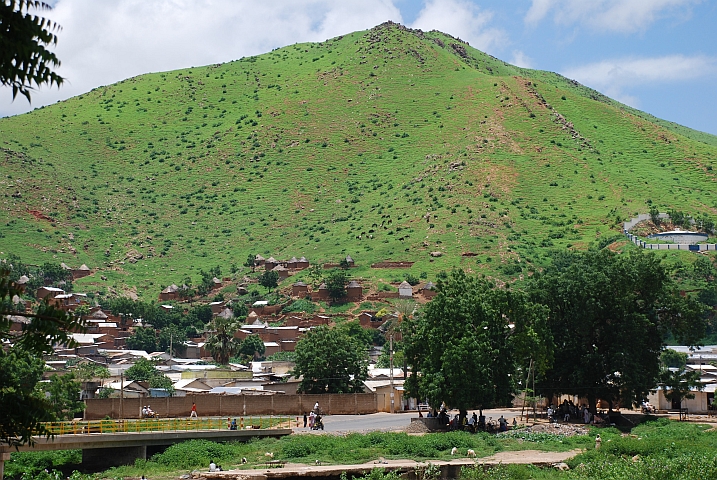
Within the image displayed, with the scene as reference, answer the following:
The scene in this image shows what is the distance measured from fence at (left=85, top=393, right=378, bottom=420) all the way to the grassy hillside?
50.4m

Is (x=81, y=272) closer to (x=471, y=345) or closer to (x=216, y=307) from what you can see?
(x=216, y=307)

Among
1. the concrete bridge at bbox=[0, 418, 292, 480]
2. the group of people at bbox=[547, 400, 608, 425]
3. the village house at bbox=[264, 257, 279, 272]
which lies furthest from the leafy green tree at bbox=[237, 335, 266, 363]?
the concrete bridge at bbox=[0, 418, 292, 480]

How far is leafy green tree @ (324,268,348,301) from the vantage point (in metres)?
109

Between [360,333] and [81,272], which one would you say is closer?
[360,333]

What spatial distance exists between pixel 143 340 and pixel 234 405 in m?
50.7

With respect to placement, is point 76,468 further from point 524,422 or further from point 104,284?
point 104,284

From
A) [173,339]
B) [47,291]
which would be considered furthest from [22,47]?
[47,291]

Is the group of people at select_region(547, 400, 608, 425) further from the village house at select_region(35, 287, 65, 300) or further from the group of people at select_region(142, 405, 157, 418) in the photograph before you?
the village house at select_region(35, 287, 65, 300)

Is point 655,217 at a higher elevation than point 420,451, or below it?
higher

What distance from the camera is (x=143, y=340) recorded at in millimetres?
102688

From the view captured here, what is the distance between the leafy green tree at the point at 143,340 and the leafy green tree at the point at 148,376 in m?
29.1

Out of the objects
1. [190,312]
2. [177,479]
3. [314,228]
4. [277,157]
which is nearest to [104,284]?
[190,312]

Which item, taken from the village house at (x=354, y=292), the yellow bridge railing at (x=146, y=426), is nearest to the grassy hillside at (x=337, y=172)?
the village house at (x=354, y=292)

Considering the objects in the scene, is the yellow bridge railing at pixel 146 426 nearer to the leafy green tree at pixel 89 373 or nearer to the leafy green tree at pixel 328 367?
the leafy green tree at pixel 328 367
